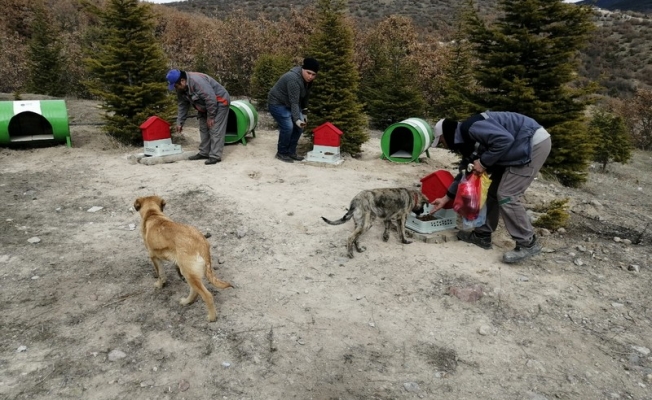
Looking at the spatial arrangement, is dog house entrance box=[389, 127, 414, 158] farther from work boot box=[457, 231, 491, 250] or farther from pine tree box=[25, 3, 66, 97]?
pine tree box=[25, 3, 66, 97]

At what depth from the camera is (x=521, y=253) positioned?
15.9 feet

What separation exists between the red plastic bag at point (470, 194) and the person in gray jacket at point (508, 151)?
111mm

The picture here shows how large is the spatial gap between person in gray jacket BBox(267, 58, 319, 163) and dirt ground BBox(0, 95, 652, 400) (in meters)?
2.59

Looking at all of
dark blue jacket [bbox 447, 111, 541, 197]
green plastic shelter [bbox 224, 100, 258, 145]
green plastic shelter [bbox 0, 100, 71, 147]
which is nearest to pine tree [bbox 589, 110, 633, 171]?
green plastic shelter [bbox 224, 100, 258, 145]

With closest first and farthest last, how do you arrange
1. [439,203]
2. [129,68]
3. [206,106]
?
[439,203]
[206,106]
[129,68]

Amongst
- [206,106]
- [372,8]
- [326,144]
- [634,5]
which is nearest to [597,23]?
[634,5]

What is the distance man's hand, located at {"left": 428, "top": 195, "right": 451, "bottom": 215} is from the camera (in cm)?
525

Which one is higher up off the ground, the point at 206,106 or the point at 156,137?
the point at 206,106

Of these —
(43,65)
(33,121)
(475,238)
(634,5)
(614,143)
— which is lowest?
(475,238)

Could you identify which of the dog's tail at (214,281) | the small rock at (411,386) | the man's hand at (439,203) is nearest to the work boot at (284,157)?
the man's hand at (439,203)

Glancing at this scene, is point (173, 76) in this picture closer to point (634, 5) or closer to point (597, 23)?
point (597, 23)

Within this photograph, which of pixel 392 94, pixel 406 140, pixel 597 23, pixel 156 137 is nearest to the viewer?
pixel 156 137

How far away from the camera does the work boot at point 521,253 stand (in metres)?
4.82

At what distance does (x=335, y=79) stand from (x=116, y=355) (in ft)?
26.3
